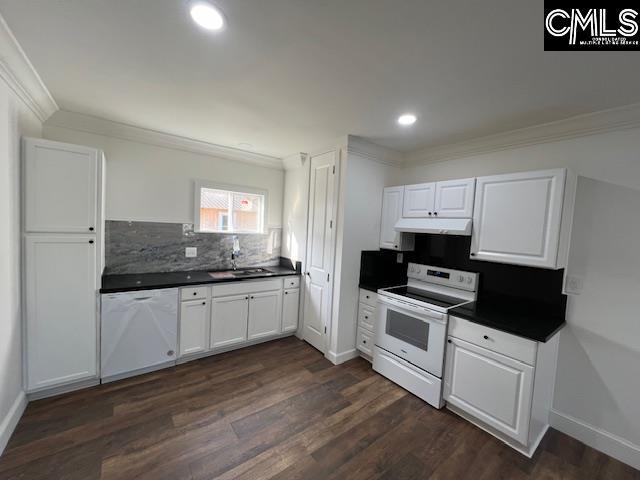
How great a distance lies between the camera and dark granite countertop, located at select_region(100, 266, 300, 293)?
243 cm

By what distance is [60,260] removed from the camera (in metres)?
2.10

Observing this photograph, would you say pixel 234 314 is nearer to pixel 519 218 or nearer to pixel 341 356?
pixel 341 356

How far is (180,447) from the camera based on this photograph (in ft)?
5.87

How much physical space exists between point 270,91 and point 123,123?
6.10 ft

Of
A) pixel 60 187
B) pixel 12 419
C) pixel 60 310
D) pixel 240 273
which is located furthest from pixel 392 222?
pixel 12 419

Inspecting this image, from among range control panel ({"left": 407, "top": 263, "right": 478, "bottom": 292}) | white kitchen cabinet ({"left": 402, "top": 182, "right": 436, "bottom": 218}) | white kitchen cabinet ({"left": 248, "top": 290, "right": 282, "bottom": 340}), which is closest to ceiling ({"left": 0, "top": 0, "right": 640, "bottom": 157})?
white kitchen cabinet ({"left": 402, "top": 182, "right": 436, "bottom": 218})

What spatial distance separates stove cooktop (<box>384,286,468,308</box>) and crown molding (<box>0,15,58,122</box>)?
319 cm

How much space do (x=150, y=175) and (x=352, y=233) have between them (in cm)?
237

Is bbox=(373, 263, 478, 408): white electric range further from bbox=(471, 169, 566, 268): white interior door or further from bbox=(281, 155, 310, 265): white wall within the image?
bbox=(281, 155, 310, 265): white wall

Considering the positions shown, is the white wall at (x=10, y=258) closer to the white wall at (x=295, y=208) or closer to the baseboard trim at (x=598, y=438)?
the white wall at (x=295, y=208)

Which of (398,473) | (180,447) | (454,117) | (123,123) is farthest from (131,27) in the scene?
(398,473)

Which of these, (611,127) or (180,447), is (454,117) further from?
(180,447)

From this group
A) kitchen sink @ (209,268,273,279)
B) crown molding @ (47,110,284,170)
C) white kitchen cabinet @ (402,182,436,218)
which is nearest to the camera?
crown molding @ (47,110,284,170)

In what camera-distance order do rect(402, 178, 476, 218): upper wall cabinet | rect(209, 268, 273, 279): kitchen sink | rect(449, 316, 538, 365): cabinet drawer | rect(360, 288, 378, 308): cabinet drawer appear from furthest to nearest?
→ 1. rect(209, 268, 273, 279): kitchen sink
2. rect(360, 288, 378, 308): cabinet drawer
3. rect(402, 178, 476, 218): upper wall cabinet
4. rect(449, 316, 538, 365): cabinet drawer
